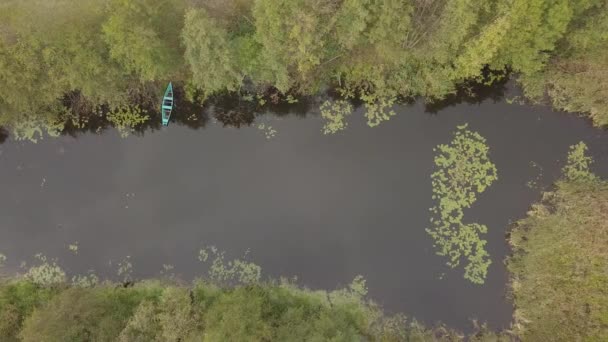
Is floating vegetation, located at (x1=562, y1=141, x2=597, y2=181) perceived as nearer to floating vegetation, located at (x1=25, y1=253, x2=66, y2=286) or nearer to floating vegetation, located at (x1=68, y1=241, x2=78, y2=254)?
floating vegetation, located at (x1=68, y1=241, x2=78, y2=254)

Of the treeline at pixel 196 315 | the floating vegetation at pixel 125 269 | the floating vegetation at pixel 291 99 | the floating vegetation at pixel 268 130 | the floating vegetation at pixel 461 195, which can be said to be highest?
the floating vegetation at pixel 291 99

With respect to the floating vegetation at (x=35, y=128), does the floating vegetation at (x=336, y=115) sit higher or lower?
higher

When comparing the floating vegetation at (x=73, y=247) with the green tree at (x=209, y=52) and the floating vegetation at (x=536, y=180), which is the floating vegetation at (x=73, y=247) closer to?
the green tree at (x=209, y=52)

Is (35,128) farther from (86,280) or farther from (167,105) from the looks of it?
(86,280)

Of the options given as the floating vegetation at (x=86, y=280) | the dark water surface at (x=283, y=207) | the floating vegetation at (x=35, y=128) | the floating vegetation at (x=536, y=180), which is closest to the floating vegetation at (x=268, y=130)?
the dark water surface at (x=283, y=207)

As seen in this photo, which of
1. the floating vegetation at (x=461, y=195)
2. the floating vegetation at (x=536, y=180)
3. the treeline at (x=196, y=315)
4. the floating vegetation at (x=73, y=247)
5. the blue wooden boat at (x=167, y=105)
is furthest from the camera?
the blue wooden boat at (x=167, y=105)

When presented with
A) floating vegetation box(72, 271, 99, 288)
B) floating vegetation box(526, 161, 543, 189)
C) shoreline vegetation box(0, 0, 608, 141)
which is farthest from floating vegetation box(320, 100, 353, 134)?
floating vegetation box(72, 271, 99, 288)

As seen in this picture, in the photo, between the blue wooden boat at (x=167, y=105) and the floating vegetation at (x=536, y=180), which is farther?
the blue wooden boat at (x=167, y=105)
